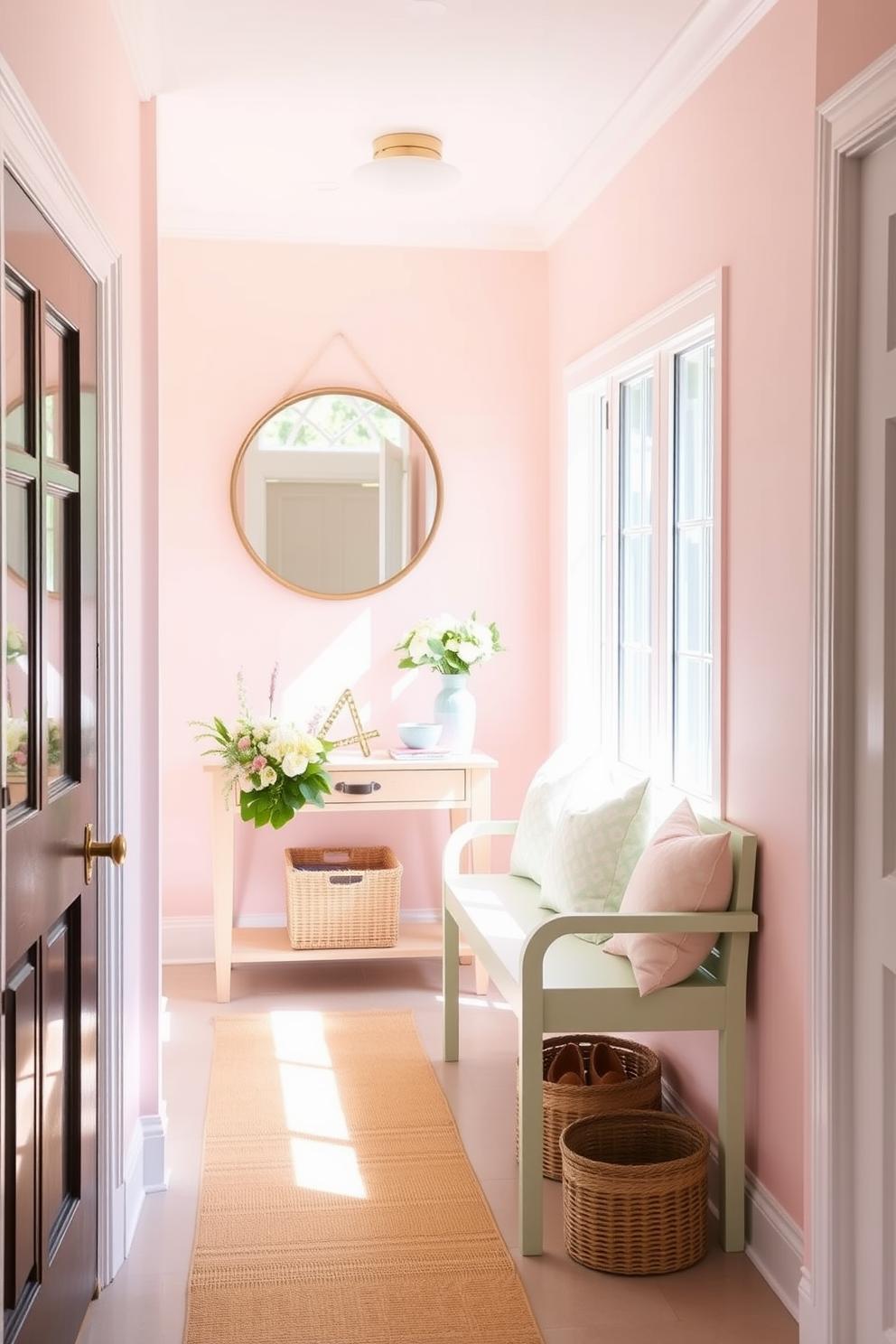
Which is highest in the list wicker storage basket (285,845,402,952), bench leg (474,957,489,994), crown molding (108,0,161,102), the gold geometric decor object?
crown molding (108,0,161,102)

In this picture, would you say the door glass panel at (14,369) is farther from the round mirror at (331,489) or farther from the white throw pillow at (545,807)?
the round mirror at (331,489)

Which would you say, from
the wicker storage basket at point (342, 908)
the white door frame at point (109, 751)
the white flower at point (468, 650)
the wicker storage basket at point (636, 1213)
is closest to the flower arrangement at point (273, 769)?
the wicker storage basket at point (342, 908)

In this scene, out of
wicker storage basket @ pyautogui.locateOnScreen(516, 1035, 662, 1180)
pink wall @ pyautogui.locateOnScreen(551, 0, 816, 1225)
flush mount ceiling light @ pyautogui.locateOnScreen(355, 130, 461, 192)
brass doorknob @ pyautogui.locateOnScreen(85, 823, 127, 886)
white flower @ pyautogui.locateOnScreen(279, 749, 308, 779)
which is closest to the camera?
brass doorknob @ pyautogui.locateOnScreen(85, 823, 127, 886)

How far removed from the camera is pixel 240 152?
420cm

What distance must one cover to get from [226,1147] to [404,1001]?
135cm

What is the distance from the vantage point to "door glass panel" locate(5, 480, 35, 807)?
6.68ft

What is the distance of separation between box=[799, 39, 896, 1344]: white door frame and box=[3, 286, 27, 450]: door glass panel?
4.32 feet

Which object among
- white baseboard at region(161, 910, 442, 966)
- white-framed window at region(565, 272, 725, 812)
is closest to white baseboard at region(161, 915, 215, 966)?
white baseboard at region(161, 910, 442, 966)

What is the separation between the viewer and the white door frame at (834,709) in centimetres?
227

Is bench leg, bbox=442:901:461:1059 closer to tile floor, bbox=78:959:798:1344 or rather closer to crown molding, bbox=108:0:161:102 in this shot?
tile floor, bbox=78:959:798:1344

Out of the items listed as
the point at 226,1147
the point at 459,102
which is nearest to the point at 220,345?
the point at 459,102

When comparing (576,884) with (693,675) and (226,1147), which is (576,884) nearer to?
(693,675)

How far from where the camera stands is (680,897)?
2.99 m

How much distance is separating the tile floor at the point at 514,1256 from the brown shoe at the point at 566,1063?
23cm
